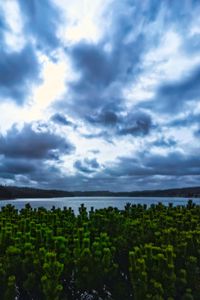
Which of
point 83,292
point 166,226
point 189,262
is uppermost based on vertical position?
point 166,226

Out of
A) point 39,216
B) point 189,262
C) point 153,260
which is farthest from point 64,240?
point 39,216

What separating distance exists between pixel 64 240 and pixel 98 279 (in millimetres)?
813

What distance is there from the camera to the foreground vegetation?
15.8 ft

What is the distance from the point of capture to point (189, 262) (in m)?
5.24

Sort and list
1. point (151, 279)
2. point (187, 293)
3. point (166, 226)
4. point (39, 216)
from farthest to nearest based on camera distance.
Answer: point (39, 216), point (166, 226), point (187, 293), point (151, 279)

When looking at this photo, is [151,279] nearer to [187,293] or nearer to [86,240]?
[187,293]

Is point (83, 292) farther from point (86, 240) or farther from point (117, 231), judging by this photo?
point (117, 231)

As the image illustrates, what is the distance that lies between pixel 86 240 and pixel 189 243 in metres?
1.54

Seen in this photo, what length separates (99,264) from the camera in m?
5.13

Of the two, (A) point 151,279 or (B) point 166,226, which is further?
(B) point 166,226

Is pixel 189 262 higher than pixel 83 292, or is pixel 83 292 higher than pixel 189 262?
pixel 189 262

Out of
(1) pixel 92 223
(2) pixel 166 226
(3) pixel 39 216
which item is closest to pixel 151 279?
(2) pixel 166 226

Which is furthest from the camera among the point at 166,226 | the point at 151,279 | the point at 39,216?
Answer: the point at 39,216

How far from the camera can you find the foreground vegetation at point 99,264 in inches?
190
